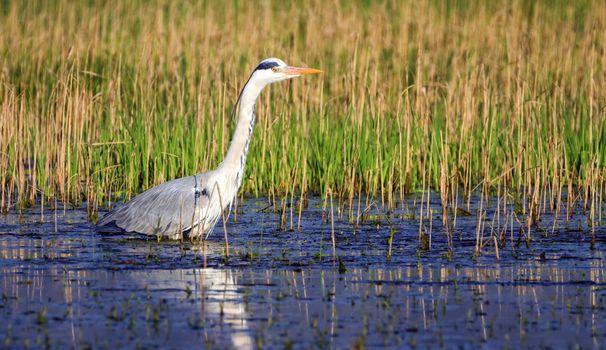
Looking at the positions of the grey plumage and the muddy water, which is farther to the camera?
the grey plumage

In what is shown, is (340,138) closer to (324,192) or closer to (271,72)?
(324,192)

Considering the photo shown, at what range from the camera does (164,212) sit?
8641 mm

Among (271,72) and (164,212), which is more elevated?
(271,72)

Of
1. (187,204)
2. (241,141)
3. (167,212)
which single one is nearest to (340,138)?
(241,141)

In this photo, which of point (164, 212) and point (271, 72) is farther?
point (271, 72)

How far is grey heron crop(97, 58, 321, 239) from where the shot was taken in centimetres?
858

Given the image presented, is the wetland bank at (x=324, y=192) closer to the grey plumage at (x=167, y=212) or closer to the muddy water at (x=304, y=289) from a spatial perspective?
the muddy water at (x=304, y=289)

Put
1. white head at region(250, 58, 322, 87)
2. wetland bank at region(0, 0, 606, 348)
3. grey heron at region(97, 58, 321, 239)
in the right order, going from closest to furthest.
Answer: wetland bank at region(0, 0, 606, 348)
grey heron at region(97, 58, 321, 239)
white head at region(250, 58, 322, 87)

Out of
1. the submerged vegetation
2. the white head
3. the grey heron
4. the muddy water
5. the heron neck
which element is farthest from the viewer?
the submerged vegetation

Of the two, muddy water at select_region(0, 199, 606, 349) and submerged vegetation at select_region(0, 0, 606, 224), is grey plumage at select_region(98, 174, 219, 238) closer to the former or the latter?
muddy water at select_region(0, 199, 606, 349)

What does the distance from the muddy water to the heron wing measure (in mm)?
163

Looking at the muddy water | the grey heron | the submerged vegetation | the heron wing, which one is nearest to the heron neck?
the grey heron

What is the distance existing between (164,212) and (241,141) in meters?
0.87

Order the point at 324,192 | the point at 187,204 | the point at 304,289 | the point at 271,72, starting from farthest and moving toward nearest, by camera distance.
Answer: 1. the point at 324,192
2. the point at 271,72
3. the point at 187,204
4. the point at 304,289
